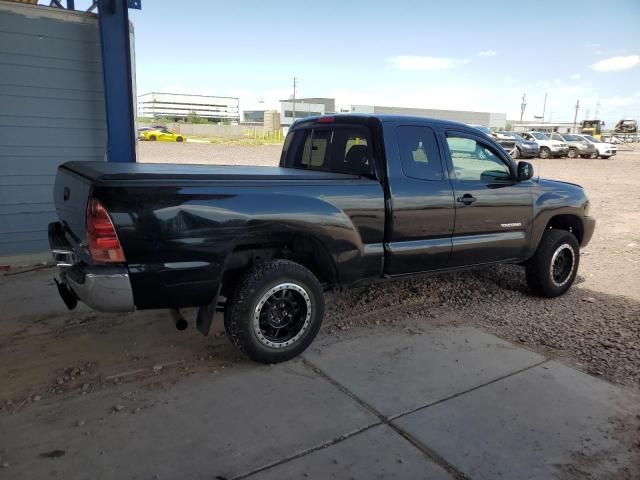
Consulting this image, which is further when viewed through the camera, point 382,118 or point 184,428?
point 382,118

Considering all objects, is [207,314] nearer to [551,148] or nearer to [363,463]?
[363,463]

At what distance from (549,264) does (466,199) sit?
150 centimetres

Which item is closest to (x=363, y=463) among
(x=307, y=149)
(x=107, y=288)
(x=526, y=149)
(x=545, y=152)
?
(x=107, y=288)

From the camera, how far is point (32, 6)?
6.11 metres

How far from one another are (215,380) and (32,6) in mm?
5367

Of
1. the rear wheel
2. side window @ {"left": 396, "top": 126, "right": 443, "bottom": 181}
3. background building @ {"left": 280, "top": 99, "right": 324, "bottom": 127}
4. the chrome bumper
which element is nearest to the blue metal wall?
the chrome bumper

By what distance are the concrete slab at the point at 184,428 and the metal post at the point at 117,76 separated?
4118 millimetres

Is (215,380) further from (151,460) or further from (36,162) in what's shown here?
(36,162)

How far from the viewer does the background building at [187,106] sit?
11656 centimetres

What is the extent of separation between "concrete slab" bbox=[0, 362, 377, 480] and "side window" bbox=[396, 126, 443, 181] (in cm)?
196

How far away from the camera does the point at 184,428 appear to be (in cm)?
305

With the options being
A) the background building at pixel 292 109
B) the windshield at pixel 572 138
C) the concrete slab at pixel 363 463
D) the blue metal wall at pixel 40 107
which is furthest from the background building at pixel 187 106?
the concrete slab at pixel 363 463

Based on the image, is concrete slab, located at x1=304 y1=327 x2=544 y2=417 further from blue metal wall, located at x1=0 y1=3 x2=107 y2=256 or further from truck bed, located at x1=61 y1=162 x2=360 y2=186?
blue metal wall, located at x1=0 y1=3 x2=107 y2=256

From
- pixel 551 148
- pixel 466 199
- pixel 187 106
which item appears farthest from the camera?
pixel 187 106
